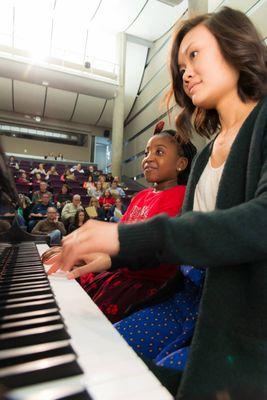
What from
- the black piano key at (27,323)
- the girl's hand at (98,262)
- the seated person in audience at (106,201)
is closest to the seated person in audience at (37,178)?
the seated person in audience at (106,201)

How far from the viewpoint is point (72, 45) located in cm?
1204

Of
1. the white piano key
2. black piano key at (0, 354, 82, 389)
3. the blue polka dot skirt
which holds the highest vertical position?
black piano key at (0, 354, 82, 389)

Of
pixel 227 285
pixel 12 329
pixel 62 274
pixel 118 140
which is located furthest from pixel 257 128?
pixel 118 140

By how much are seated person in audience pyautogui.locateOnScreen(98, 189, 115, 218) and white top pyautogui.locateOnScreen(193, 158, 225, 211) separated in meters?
6.37

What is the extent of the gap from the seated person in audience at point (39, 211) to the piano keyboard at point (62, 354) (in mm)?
5284

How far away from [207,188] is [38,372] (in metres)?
0.65

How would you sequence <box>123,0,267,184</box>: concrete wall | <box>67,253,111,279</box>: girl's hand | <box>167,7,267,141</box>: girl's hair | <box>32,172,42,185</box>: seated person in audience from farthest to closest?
<box>123,0,267,184</box>: concrete wall
<box>32,172,42,185</box>: seated person in audience
<box>67,253,111,279</box>: girl's hand
<box>167,7,267,141</box>: girl's hair

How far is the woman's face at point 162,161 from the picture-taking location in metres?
1.54

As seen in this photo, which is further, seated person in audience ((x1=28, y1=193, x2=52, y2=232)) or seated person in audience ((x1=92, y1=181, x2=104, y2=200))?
seated person in audience ((x1=92, y1=181, x2=104, y2=200))

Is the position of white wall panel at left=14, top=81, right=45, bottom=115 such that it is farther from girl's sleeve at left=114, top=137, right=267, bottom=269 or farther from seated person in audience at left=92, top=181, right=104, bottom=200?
girl's sleeve at left=114, top=137, right=267, bottom=269

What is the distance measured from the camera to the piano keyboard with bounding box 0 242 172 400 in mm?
387

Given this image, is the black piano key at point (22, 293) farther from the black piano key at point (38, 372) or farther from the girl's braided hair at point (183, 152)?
the girl's braided hair at point (183, 152)

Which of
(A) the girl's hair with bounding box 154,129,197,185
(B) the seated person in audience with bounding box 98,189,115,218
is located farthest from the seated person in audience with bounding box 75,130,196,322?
(B) the seated person in audience with bounding box 98,189,115,218

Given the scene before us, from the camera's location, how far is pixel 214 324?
0.62 meters
